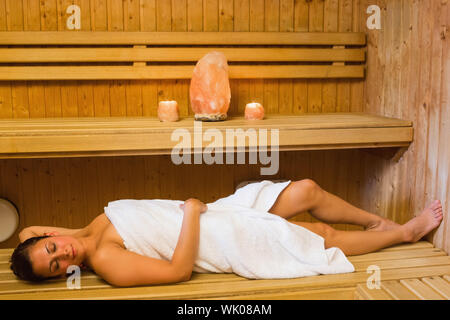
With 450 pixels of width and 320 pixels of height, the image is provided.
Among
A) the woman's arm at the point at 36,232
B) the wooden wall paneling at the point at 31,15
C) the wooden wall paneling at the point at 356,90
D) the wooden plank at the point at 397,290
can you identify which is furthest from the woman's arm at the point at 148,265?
the wooden wall paneling at the point at 356,90

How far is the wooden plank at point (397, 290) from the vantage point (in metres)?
1.80

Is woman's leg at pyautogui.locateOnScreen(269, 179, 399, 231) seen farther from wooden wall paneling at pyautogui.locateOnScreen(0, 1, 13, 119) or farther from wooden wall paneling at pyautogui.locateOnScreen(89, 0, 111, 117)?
wooden wall paneling at pyautogui.locateOnScreen(0, 1, 13, 119)

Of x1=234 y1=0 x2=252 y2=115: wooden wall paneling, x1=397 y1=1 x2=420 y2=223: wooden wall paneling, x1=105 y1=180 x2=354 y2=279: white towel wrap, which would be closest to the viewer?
x1=105 y1=180 x2=354 y2=279: white towel wrap

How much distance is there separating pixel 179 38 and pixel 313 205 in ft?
4.71

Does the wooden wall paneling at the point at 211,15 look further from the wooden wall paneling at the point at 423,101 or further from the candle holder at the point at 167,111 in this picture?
the wooden wall paneling at the point at 423,101

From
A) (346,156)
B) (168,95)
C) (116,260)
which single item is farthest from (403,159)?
(116,260)

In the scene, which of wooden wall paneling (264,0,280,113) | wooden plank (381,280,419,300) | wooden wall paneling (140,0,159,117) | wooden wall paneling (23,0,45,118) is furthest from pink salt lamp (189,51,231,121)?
wooden plank (381,280,419,300)

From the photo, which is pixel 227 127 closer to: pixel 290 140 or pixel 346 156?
pixel 290 140

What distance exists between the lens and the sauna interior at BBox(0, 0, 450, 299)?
8.94ft

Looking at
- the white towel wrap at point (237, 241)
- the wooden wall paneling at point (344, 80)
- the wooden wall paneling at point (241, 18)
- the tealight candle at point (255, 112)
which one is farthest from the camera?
the wooden wall paneling at point (344, 80)

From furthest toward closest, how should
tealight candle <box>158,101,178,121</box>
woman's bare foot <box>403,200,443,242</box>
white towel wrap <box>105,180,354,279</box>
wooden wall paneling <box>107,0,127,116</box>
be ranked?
wooden wall paneling <box>107,0,127,116</box> < tealight candle <box>158,101,178,121</box> < woman's bare foot <box>403,200,443,242</box> < white towel wrap <box>105,180,354,279</box>

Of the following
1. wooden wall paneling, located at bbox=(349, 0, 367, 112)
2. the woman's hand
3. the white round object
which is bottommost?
the white round object

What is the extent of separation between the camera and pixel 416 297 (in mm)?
1797

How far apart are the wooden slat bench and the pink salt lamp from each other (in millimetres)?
1090
